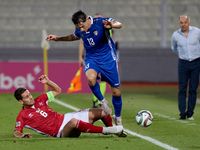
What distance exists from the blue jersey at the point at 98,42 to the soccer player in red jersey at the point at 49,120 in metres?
1.02

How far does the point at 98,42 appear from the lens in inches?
280

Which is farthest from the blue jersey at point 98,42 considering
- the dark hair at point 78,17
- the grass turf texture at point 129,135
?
the grass turf texture at point 129,135

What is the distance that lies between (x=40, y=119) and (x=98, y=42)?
5.53 ft

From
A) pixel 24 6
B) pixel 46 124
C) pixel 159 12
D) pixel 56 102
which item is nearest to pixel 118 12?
pixel 159 12

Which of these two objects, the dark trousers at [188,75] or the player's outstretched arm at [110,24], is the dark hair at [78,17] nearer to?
the player's outstretched arm at [110,24]

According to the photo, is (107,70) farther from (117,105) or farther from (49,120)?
(49,120)

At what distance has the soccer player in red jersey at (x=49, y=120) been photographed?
610 cm

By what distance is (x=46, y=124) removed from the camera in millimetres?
6215

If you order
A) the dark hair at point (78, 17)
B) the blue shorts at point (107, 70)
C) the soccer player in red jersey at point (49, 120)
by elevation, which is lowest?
the soccer player in red jersey at point (49, 120)

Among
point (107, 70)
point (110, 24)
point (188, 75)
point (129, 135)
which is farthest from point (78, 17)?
point (188, 75)

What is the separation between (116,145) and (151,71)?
12758 mm

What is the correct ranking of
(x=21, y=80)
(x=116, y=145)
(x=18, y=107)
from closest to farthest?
(x=116, y=145)
(x=18, y=107)
(x=21, y=80)

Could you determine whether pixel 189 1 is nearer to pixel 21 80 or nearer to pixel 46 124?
pixel 21 80

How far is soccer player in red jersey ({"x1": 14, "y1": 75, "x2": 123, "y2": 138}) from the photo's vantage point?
6.10 meters
